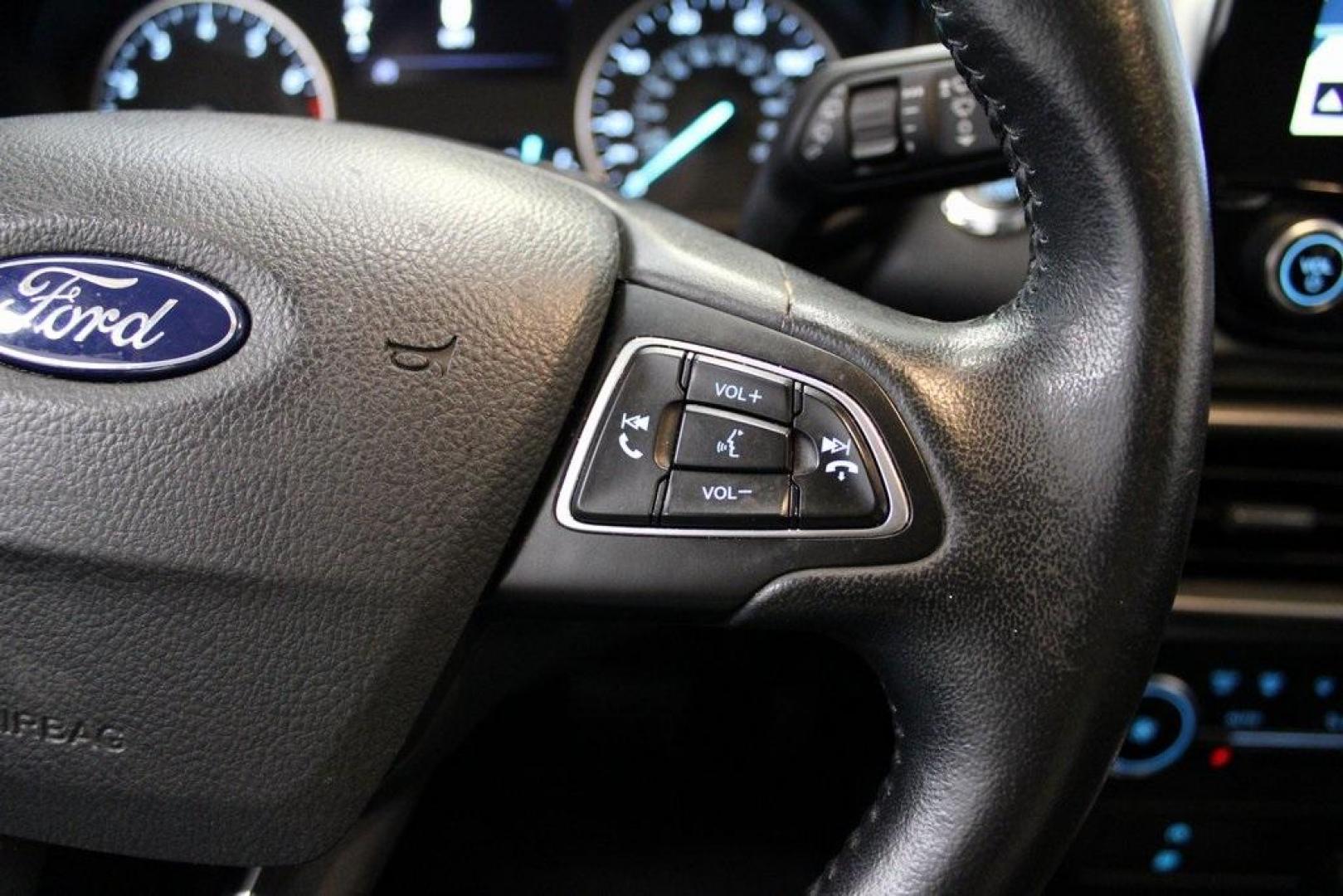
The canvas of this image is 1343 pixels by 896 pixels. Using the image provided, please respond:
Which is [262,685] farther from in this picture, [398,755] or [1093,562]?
[1093,562]

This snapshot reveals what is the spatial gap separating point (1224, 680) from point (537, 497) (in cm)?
68

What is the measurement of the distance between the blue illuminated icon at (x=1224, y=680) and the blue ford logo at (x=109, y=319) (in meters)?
0.78

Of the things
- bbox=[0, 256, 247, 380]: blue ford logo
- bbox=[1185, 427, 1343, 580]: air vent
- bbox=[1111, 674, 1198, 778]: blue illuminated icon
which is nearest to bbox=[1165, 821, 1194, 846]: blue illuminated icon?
bbox=[1111, 674, 1198, 778]: blue illuminated icon

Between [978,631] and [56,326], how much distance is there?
0.37 metres

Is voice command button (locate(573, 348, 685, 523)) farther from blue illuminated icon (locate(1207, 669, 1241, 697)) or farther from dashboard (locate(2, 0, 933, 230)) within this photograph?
dashboard (locate(2, 0, 933, 230))

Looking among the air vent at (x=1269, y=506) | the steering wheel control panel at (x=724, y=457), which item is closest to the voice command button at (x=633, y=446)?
the steering wheel control panel at (x=724, y=457)

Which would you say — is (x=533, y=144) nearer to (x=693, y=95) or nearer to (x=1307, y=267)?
(x=693, y=95)

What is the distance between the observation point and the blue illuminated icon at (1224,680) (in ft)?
3.31

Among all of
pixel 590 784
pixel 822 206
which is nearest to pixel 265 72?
pixel 822 206

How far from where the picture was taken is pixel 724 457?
54 centimetres

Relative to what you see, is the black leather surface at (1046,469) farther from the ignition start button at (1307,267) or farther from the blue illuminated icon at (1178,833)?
the blue illuminated icon at (1178,833)

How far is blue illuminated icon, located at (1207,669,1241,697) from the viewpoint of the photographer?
1008mm

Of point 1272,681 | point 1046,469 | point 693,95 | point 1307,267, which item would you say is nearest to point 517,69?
point 693,95

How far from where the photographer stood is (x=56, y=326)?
52 cm
